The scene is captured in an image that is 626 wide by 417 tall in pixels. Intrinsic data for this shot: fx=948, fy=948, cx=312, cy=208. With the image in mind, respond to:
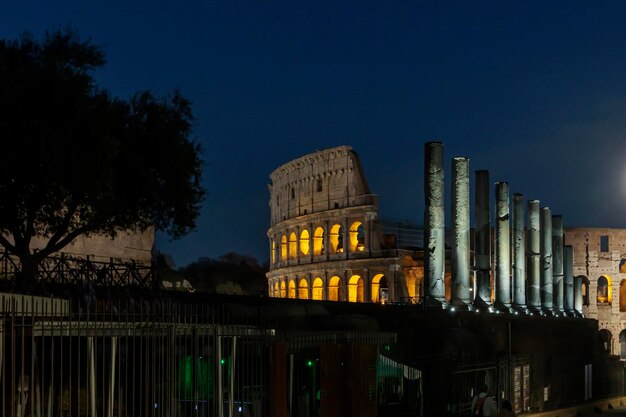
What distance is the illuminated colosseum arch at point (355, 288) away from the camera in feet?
176

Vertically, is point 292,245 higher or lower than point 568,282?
higher

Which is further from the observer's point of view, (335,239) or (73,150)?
(335,239)

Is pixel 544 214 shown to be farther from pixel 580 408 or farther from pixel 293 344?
pixel 293 344

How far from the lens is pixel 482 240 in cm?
3069

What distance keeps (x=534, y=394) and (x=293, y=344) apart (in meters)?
14.5

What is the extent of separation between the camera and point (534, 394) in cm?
2497

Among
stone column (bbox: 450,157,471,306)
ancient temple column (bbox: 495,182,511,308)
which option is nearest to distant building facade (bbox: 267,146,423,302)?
ancient temple column (bbox: 495,182,511,308)

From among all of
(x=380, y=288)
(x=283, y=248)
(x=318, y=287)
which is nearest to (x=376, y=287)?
(x=380, y=288)

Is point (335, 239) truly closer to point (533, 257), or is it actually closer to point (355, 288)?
point (355, 288)

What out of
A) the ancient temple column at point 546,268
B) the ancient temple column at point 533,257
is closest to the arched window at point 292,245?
the ancient temple column at point 546,268

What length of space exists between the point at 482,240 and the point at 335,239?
2566cm

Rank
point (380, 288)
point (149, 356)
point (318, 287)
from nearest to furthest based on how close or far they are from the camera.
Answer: point (149, 356) < point (380, 288) < point (318, 287)

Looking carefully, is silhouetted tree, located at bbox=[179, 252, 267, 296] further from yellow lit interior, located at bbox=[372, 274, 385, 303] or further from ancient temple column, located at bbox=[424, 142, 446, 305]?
ancient temple column, located at bbox=[424, 142, 446, 305]

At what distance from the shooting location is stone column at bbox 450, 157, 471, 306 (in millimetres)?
27906
